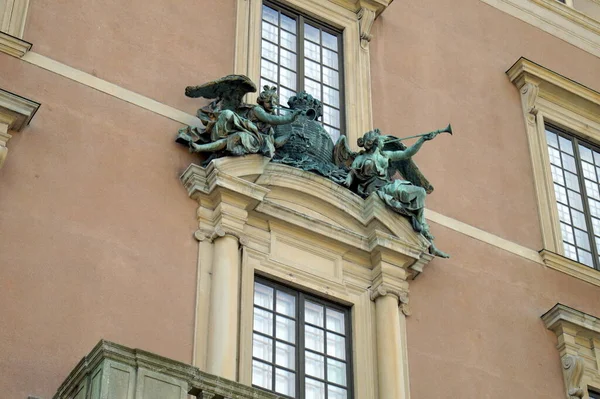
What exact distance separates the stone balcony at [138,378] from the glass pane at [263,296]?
3340mm

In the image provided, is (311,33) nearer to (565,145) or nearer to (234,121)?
(234,121)

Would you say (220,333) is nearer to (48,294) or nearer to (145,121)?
(48,294)

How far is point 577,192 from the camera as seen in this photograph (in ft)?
62.7

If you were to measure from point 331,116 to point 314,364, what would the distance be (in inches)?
144

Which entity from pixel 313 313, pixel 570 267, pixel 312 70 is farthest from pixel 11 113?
pixel 570 267

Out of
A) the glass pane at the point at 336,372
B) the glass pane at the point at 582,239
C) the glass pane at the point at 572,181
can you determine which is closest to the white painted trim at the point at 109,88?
the glass pane at the point at 336,372

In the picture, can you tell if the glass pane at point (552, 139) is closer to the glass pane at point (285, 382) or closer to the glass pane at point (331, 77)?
the glass pane at point (331, 77)

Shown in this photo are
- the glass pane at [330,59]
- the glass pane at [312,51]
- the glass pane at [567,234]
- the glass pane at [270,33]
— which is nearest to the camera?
the glass pane at [270,33]

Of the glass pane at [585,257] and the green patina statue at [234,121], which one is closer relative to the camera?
the green patina statue at [234,121]

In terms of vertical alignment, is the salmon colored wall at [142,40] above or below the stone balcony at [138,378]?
above

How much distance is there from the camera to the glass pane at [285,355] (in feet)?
48.5

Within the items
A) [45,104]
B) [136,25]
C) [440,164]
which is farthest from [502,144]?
[45,104]

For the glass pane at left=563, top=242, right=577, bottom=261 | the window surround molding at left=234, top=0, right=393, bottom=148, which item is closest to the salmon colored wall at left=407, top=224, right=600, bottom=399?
the glass pane at left=563, top=242, right=577, bottom=261

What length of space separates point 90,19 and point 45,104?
144 centimetres
